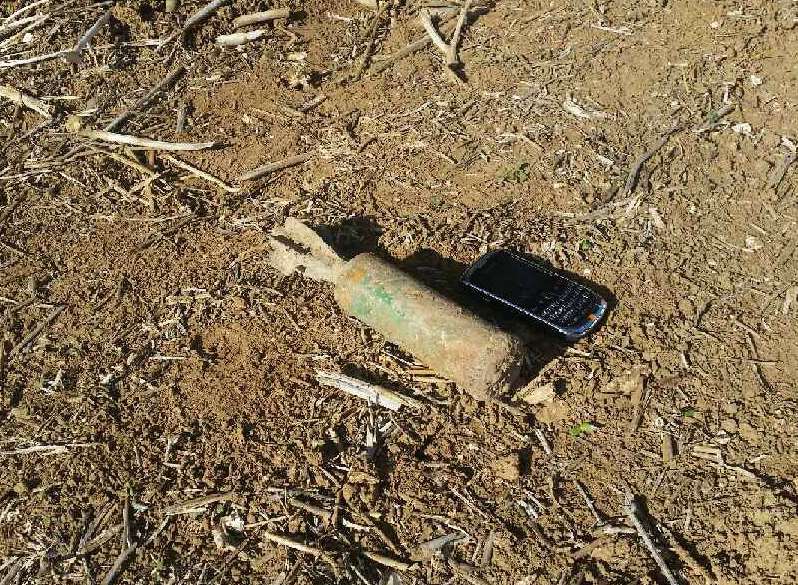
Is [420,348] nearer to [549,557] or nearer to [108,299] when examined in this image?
[549,557]

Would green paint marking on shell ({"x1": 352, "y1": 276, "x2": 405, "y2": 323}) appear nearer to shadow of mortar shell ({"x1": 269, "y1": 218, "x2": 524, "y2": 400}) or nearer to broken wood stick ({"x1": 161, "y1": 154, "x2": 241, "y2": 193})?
shadow of mortar shell ({"x1": 269, "y1": 218, "x2": 524, "y2": 400})

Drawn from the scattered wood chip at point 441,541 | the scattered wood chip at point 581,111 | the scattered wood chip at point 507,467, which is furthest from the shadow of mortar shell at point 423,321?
the scattered wood chip at point 581,111

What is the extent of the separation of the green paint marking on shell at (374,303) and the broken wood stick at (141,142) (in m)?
1.79

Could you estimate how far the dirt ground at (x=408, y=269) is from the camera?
316 centimetres

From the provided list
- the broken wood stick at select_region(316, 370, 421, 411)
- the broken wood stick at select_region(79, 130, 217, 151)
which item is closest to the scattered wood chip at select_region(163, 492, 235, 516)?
the broken wood stick at select_region(316, 370, 421, 411)

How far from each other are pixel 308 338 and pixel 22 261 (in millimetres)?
1754

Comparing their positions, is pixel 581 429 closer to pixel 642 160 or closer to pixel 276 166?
pixel 642 160

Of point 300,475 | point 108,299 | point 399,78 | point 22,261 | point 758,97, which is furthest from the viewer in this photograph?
point 399,78

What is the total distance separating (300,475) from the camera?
10.8ft

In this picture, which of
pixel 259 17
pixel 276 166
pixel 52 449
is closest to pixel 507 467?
pixel 52 449

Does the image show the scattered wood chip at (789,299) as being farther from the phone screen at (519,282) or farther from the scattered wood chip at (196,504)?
the scattered wood chip at (196,504)

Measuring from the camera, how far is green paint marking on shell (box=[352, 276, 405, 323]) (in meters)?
3.59

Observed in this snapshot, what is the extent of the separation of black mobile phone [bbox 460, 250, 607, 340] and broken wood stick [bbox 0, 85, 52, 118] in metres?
3.11

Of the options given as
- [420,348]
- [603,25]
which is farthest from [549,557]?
[603,25]
